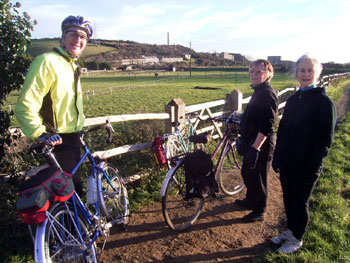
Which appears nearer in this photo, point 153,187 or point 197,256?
point 197,256

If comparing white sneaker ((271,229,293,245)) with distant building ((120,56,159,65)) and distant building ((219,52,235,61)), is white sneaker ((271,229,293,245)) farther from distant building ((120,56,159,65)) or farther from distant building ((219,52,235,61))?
distant building ((219,52,235,61))

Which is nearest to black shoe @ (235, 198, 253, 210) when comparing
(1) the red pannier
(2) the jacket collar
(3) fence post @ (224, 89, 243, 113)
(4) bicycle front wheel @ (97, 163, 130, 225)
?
(1) the red pannier

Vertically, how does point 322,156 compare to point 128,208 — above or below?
above

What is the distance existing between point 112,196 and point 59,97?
1508mm

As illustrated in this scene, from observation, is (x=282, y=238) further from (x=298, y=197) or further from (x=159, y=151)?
(x=159, y=151)

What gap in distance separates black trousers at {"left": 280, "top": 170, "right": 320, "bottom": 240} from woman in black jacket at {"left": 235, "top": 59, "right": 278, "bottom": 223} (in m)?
0.45

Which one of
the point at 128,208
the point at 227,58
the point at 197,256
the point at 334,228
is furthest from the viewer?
the point at 227,58

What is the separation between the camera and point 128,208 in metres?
3.64

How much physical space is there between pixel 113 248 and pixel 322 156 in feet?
8.45

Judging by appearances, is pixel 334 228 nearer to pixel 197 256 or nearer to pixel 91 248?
pixel 197 256

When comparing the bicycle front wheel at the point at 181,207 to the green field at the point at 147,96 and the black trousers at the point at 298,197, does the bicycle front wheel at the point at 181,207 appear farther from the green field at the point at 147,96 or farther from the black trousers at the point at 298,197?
the green field at the point at 147,96

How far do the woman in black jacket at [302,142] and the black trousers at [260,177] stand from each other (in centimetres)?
46

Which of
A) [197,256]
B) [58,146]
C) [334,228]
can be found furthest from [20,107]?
[334,228]

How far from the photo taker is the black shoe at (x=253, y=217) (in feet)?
11.7
